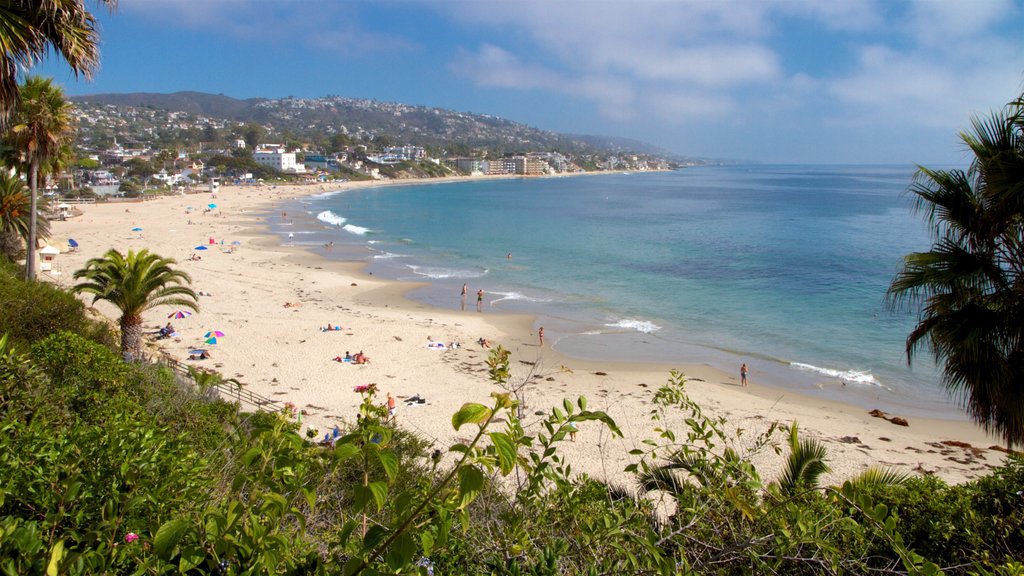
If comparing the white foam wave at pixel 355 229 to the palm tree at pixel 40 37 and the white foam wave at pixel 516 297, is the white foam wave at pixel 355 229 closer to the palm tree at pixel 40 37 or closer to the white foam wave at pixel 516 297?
the white foam wave at pixel 516 297

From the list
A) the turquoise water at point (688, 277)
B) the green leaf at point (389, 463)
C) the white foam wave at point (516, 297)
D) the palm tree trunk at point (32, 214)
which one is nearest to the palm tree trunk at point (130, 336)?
the palm tree trunk at point (32, 214)

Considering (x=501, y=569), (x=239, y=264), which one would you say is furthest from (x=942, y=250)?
(x=239, y=264)

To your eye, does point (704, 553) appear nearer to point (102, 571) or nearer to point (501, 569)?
point (501, 569)

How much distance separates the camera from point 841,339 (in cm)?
2384

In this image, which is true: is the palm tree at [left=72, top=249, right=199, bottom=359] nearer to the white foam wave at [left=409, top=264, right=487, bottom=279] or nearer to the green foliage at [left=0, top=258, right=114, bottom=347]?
the green foliage at [left=0, top=258, right=114, bottom=347]

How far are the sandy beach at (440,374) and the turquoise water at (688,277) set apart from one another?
5.92ft

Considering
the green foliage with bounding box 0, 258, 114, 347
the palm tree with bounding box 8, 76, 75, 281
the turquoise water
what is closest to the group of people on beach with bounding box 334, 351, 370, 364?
the turquoise water

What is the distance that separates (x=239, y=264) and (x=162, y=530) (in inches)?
1445

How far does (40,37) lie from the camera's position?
6.45m

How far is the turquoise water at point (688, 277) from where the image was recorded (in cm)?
2131

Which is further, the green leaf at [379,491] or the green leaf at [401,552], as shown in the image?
the green leaf at [401,552]

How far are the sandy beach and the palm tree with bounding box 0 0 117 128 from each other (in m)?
6.25

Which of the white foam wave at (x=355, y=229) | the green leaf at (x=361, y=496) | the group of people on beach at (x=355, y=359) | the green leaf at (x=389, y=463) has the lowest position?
the group of people on beach at (x=355, y=359)

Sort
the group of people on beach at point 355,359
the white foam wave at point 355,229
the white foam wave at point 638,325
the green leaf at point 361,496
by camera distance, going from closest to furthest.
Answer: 1. the green leaf at point 361,496
2. the group of people on beach at point 355,359
3. the white foam wave at point 638,325
4. the white foam wave at point 355,229
